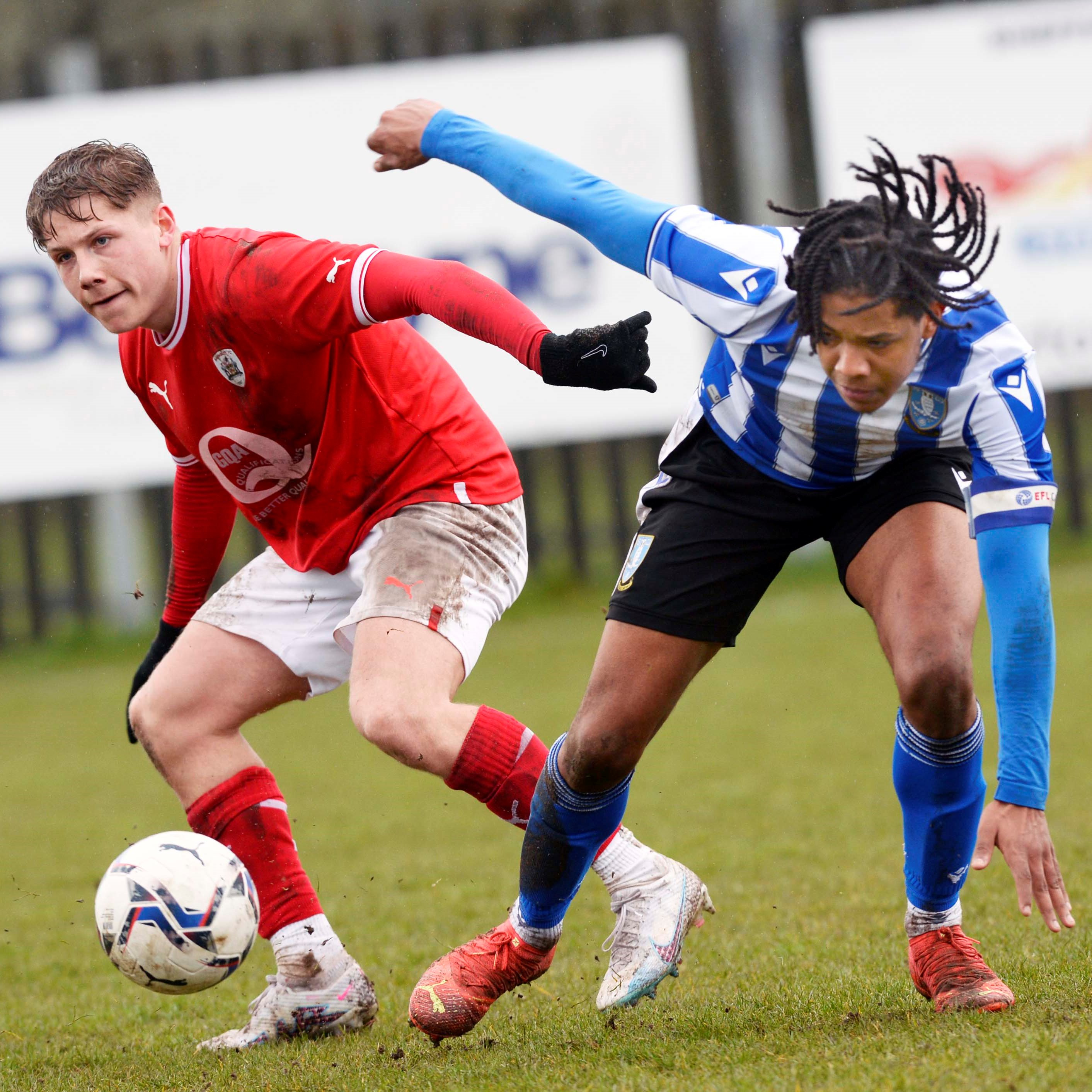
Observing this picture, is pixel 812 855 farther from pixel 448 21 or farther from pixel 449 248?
pixel 448 21

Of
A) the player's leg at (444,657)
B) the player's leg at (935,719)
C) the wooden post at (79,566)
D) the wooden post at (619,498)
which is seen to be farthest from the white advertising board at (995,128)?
the player's leg at (935,719)

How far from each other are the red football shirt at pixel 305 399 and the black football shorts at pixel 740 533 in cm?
64

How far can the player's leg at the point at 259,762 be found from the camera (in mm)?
3684

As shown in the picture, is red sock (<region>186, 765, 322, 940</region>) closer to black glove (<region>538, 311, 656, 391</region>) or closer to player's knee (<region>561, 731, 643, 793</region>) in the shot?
player's knee (<region>561, 731, 643, 793</region>)

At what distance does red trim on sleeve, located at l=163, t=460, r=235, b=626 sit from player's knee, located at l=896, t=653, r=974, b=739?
1.95 metres

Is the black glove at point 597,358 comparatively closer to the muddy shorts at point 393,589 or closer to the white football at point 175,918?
the muddy shorts at point 393,589

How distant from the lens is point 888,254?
295 cm

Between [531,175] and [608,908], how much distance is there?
2.58 meters

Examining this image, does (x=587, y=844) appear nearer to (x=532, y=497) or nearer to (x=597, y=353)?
(x=597, y=353)

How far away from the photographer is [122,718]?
29.9 feet

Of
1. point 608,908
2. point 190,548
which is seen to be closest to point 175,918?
point 190,548

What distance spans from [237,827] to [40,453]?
8.01m

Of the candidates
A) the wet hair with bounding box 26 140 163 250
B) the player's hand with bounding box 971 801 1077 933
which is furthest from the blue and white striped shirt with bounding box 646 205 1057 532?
the wet hair with bounding box 26 140 163 250

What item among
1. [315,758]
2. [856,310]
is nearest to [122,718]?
[315,758]
